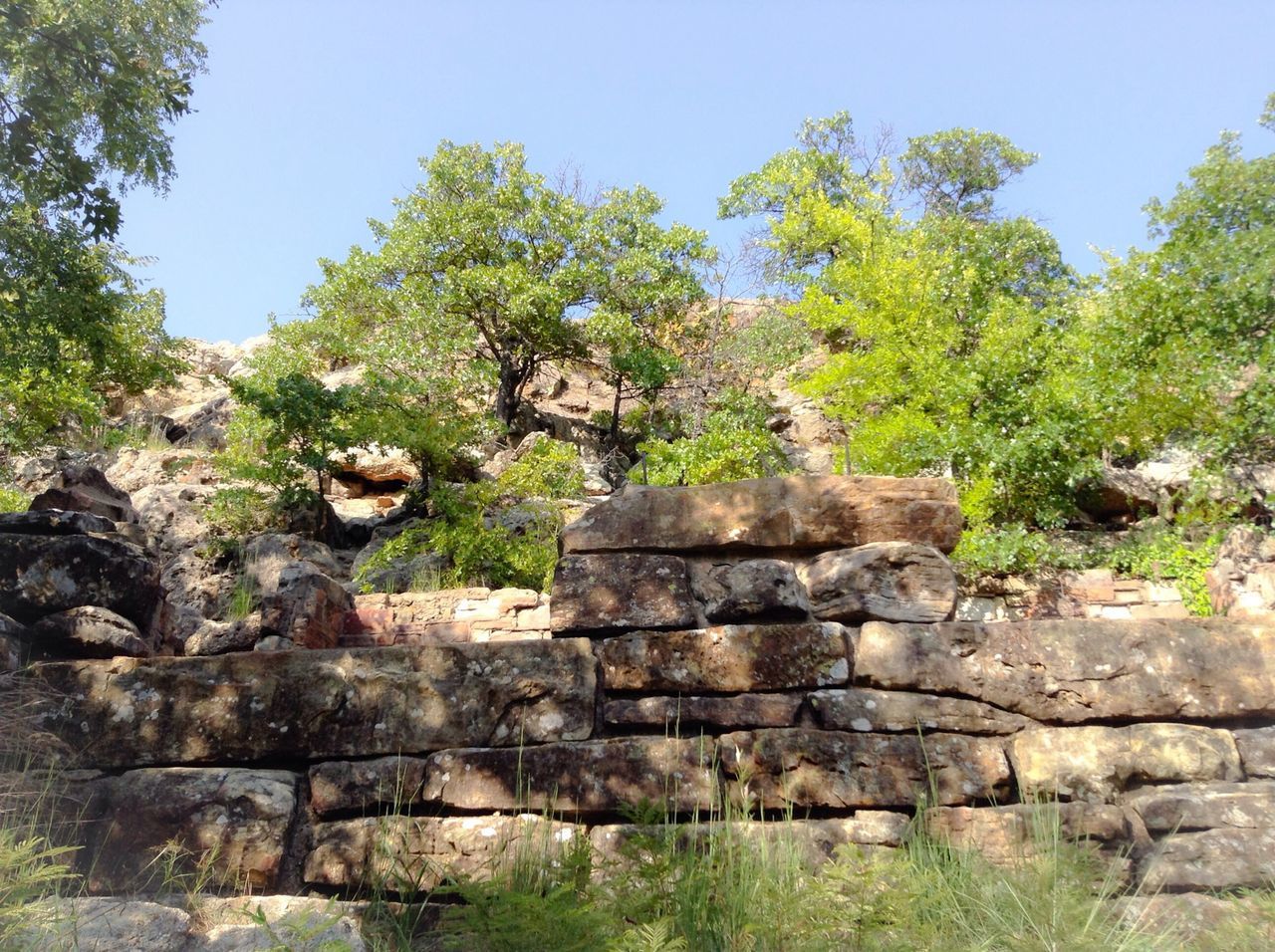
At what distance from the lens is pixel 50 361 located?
9.92m

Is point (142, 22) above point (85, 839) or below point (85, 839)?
above

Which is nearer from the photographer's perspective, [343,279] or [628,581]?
[628,581]

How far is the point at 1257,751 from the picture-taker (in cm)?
398

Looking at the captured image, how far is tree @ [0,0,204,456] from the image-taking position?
795 cm

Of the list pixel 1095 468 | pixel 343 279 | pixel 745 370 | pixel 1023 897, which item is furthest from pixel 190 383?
pixel 1023 897

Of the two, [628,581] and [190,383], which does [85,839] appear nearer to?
[628,581]

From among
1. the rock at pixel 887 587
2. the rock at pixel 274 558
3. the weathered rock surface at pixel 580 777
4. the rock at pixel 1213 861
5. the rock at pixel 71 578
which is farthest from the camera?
the rock at pixel 274 558

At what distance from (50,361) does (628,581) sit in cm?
829

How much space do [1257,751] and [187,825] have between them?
439 centimetres

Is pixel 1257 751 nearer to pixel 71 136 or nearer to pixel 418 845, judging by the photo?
pixel 418 845

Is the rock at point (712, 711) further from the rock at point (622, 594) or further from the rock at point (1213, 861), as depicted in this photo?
the rock at point (1213, 861)

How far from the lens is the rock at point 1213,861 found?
138 inches

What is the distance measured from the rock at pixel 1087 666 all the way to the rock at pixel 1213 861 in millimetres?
576

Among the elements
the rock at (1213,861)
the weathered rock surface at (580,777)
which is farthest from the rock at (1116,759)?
the weathered rock surface at (580,777)
